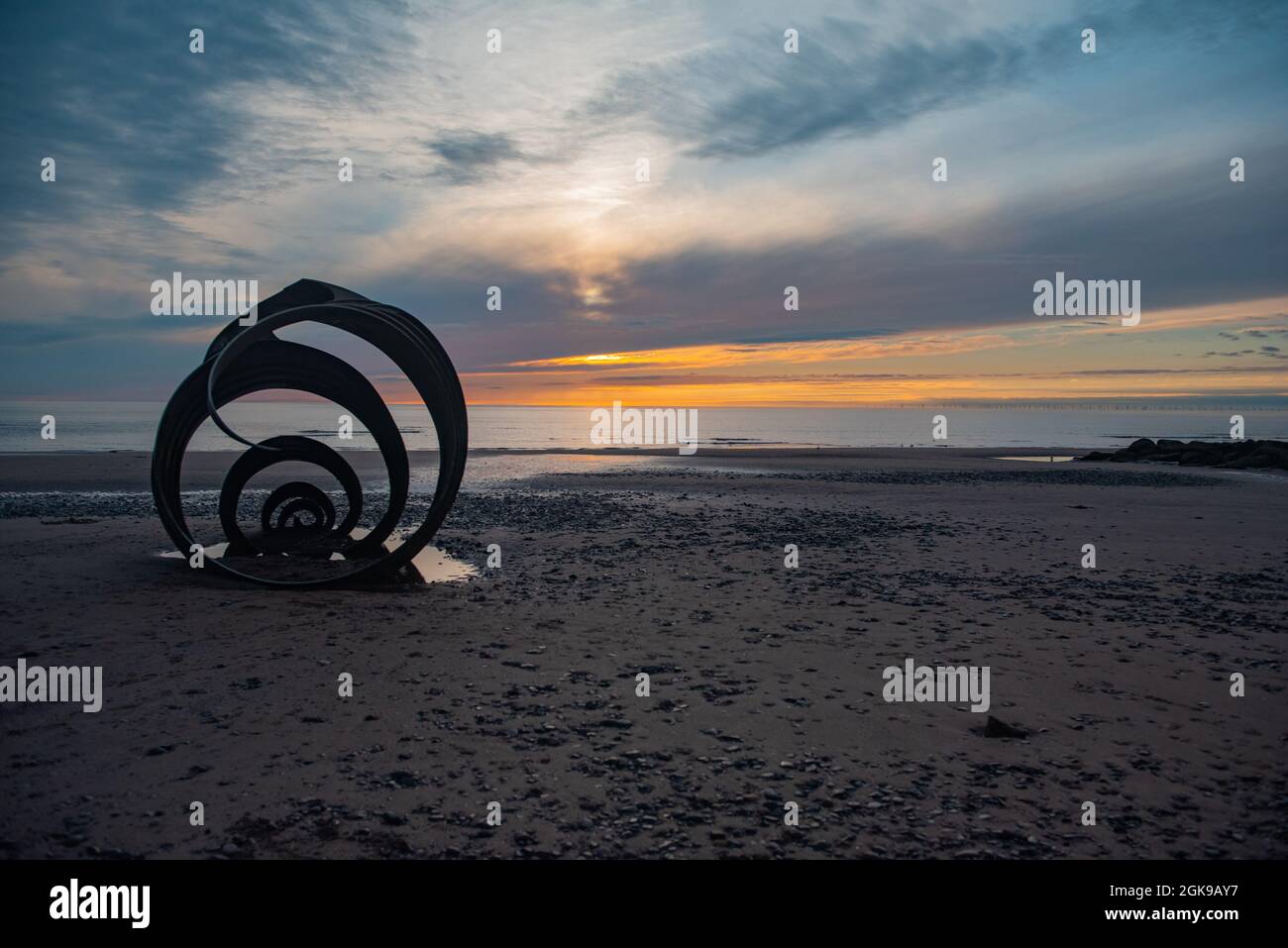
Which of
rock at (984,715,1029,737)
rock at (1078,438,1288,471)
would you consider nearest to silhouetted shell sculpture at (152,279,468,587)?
rock at (984,715,1029,737)

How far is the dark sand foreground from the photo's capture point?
5.07m

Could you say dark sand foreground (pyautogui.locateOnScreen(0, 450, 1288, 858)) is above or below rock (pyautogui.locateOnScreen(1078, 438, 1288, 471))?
below

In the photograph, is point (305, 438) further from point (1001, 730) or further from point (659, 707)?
point (1001, 730)

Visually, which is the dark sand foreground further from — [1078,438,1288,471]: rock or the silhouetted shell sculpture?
[1078,438,1288,471]: rock

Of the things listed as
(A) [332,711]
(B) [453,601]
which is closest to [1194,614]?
(B) [453,601]

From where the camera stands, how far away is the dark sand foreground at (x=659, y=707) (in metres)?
Result: 5.07

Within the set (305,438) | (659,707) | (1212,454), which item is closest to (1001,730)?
(659,707)

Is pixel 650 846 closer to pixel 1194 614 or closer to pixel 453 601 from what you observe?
pixel 453 601

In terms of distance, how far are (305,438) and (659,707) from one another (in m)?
8.90

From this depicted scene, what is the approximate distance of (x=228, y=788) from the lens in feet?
18.0

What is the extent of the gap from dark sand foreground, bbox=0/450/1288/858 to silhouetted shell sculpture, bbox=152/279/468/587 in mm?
1123

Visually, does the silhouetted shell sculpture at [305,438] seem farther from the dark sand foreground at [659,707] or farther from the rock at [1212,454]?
the rock at [1212,454]

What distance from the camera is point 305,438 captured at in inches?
524
